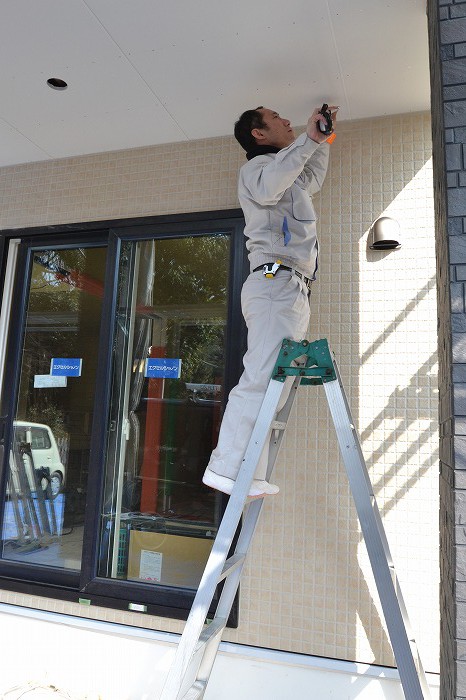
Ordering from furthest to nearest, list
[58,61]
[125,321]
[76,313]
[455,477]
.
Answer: [76,313] < [125,321] < [58,61] < [455,477]

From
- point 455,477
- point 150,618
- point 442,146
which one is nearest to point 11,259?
point 150,618

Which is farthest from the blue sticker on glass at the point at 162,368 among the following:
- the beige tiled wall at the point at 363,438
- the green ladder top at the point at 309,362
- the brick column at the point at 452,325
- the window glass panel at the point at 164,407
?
the brick column at the point at 452,325

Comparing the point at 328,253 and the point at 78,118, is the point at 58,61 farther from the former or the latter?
the point at 328,253

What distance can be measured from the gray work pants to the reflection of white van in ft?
5.03

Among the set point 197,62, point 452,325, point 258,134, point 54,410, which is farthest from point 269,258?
point 54,410

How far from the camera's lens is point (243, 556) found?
1824mm

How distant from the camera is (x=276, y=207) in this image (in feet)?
Answer: 6.43

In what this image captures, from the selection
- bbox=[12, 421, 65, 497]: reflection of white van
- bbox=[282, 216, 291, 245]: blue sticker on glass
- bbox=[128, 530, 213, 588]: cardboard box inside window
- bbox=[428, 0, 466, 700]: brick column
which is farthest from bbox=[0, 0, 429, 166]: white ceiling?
bbox=[128, 530, 213, 588]: cardboard box inside window

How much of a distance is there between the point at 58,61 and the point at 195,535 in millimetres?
2170

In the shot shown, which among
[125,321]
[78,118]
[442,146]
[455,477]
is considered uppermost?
[78,118]

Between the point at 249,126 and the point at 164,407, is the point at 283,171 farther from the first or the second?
the point at 164,407

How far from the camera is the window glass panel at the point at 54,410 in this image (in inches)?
113

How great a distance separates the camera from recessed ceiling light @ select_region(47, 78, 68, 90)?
2.28m

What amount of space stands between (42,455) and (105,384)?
26.7 inches
